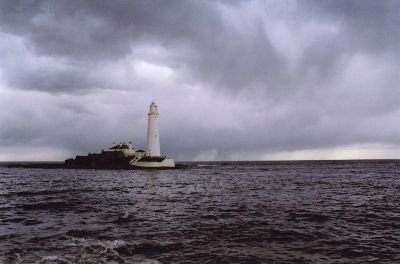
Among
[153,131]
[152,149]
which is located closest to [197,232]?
[153,131]

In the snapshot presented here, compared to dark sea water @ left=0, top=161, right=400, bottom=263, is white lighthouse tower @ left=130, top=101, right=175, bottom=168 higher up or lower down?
higher up

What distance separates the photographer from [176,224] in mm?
22484

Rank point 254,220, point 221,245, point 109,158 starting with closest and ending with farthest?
point 221,245, point 254,220, point 109,158

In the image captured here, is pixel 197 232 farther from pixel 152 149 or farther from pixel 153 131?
pixel 152 149

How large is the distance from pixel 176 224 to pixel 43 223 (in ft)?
25.3

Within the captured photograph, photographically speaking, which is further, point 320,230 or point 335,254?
point 320,230

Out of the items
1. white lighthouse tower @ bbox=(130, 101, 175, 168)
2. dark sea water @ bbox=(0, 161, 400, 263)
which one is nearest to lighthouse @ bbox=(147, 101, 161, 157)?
white lighthouse tower @ bbox=(130, 101, 175, 168)

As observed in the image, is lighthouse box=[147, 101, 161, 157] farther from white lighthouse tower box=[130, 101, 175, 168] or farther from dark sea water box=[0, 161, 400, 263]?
dark sea water box=[0, 161, 400, 263]

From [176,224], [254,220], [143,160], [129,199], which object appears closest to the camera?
[176,224]

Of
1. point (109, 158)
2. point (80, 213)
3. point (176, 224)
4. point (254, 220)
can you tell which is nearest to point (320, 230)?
point (254, 220)

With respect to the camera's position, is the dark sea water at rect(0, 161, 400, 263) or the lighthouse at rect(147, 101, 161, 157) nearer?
the dark sea water at rect(0, 161, 400, 263)

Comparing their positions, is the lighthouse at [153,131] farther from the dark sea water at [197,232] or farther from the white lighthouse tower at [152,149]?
the dark sea water at [197,232]

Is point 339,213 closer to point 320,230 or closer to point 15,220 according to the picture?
point 320,230

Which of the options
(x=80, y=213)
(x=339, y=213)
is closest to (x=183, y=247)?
(x=80, y=213)
